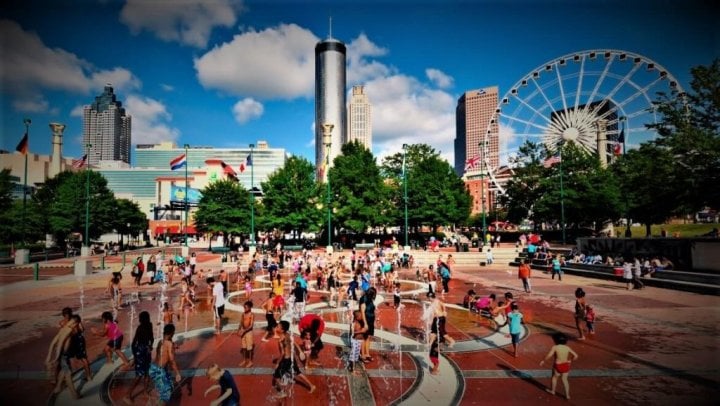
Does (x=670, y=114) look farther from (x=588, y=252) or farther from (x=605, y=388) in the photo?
(x=605, y=388)

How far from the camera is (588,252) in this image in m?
32.9

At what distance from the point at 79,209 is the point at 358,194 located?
124 ft

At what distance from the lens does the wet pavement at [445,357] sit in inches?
312

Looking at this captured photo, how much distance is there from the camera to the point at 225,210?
54.0 m

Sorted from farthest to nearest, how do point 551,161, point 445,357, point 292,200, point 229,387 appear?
point 551,161 → point 292,200 → point 445,357 → point 229,387

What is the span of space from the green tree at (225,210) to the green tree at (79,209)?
515 inches

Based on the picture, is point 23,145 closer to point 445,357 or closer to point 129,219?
point 445,357

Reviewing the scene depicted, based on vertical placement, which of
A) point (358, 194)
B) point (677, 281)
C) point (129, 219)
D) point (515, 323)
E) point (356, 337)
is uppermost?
point (358, 194)

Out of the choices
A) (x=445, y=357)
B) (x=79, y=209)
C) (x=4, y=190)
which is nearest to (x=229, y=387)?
(x=445, y=357)

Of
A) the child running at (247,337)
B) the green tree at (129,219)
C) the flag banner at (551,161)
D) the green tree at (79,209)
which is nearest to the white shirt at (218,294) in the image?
the child running at (247,337)

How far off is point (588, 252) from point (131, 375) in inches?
1364

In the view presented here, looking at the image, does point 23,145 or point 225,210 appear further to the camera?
point 225,210

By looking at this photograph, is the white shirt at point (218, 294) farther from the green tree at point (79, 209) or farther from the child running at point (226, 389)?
the green tree at point (79, 209)

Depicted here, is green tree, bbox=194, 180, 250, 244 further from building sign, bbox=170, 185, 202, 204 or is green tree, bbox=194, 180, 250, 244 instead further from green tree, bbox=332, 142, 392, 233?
building sign, bbox=170, 185, 202, 204
